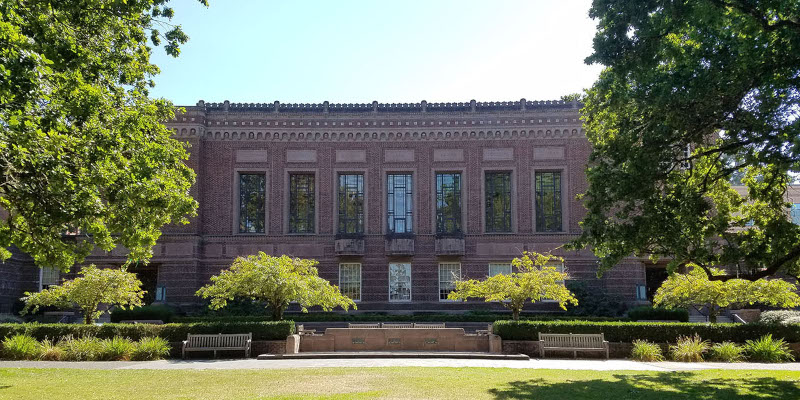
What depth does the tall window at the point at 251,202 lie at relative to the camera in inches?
1563

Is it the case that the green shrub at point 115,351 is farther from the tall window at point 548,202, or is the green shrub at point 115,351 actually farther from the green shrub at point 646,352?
the tall window at point 548,202

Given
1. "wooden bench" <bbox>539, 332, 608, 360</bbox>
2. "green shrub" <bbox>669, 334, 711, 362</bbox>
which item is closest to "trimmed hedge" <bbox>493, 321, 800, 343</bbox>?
"wooden bench" <bbox>539, 332, 608, 360</bbox>

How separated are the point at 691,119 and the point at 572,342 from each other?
10522 mm

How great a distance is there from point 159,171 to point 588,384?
34.9 ft

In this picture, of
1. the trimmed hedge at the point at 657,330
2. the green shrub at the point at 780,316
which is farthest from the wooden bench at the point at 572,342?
the green shrub at the point at 780,316

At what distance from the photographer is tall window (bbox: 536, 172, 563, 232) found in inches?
1538

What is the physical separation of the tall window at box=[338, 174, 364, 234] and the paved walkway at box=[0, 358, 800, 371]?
18.3 m

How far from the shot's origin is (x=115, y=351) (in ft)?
70.8

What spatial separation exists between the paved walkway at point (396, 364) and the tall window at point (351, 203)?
60.2 feet

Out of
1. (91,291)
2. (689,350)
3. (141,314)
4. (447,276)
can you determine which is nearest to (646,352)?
(689,350)

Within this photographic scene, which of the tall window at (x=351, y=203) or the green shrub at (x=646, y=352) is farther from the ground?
the tall window at (x=351, y=203)

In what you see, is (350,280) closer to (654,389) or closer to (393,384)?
(393,384)

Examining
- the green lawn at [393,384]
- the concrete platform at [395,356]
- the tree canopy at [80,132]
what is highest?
the tree canopy at [80,132]

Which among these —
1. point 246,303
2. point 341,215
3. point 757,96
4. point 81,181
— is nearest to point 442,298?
point 341,215
